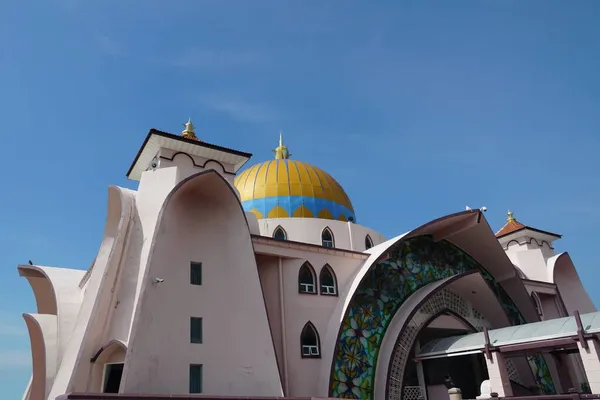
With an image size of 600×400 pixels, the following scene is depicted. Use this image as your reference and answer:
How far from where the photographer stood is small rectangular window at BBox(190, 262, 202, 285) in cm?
1120

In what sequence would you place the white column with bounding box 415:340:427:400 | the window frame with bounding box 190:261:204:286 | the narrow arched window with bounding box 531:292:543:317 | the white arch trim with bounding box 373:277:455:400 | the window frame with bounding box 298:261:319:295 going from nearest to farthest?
the window frame with bounding box 190:261:204:286
the white arch trim with bounding box 373:277:455:400
the window frame with bounding box 298:261:319:295
the white column with bounding box 415:340:427:400
the narrow arched window with bounding box 531:292:543:317

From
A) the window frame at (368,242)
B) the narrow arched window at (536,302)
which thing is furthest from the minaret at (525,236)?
the window frame at (368,242)

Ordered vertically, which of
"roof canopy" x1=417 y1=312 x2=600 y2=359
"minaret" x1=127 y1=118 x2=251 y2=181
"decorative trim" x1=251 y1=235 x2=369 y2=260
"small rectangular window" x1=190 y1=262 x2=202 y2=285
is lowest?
"roof canopy" x1=417 y1=312 x2=600 y2=359

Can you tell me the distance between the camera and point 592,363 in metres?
11.4

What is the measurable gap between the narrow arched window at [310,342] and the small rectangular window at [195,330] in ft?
10.1

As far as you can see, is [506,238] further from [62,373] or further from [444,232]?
[62,373]

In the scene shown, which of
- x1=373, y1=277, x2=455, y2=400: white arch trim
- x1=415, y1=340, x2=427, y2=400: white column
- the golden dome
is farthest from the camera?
the golden dome

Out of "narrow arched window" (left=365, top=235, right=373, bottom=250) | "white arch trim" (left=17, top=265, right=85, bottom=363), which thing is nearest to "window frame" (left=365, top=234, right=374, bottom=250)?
"narrow arched window" (left=365, top=235, right=373, bottom=250)

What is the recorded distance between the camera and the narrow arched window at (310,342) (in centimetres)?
1266

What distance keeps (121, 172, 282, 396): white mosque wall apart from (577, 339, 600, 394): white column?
7161 millimetres

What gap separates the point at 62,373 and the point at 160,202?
411cm

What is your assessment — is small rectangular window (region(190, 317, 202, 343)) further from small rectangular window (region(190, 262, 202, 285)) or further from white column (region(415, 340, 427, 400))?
white column (region(415, 340, 427, 400))

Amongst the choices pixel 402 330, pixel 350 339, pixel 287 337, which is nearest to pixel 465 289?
pixel 402 330

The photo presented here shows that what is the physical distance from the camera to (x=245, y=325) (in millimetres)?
11117
